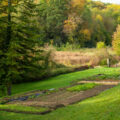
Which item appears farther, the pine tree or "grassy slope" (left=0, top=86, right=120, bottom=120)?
the pine tree

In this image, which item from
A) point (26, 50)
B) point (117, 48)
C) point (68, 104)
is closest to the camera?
point (68, 104)

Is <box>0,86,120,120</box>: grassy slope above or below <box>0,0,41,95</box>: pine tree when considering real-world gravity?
below

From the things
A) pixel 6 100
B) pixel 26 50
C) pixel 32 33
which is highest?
pixel 32 33

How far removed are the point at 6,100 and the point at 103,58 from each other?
2368 centimetres

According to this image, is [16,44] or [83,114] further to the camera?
[16,44]

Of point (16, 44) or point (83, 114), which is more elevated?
point (16, 44)

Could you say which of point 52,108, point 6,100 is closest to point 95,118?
point 52,108

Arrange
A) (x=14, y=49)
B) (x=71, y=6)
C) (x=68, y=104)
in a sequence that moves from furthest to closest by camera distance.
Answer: (x=71, y=6) < (x=14, y=49) < (x=68, y=104)

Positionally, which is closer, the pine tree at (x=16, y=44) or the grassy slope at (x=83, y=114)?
the grassy slope at (x=83, y=114)

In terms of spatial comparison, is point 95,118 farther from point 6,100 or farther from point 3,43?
point 3,43

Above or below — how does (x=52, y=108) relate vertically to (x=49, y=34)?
below

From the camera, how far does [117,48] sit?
32250mm

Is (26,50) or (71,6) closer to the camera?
(26,50)

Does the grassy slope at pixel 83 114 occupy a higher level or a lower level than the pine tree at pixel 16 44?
lower
